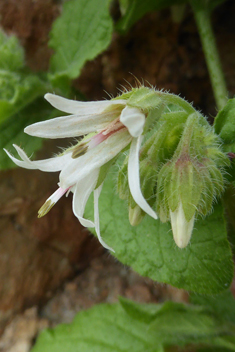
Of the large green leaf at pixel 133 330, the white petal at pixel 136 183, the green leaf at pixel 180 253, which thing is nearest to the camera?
the white petal at pixel 136 183

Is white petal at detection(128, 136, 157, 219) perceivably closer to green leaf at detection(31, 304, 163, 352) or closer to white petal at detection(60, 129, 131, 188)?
white petal at detection(60, 129, 131, 188)

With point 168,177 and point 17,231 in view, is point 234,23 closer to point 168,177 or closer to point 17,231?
→ point 168,177

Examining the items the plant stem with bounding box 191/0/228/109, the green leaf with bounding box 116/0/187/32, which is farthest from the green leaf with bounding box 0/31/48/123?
the plant stem with bounding box 191/0/228/109

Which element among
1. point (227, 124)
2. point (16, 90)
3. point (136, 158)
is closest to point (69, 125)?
point (136, 158)

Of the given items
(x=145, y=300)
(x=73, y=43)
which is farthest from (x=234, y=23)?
(x=145, y=300)

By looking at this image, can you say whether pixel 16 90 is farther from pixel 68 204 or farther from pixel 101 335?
pixel 101 335

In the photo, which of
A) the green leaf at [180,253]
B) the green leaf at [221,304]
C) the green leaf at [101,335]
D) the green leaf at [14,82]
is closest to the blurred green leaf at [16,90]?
the green leaf at [14,82]

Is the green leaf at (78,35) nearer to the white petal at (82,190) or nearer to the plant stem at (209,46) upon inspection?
the plant stem at (209,46)
